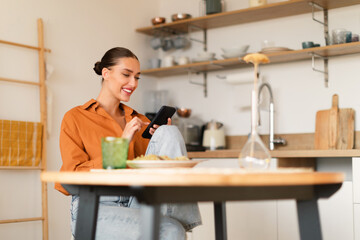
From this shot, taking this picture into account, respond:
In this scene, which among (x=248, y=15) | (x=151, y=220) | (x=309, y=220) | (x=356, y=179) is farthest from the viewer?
(x=248, y=15)

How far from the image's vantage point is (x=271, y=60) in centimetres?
374

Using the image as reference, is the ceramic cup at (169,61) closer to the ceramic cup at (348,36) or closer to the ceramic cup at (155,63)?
the ceramic cup at (155,63)

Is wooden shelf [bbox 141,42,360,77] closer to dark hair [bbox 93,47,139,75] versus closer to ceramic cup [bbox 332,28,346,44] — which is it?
ceramic cup [bbox 332,28,346,44]

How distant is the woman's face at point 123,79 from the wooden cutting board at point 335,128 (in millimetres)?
1564

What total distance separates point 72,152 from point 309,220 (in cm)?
101

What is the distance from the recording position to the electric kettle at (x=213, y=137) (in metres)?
3.86

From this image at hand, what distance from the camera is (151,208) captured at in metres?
1.13

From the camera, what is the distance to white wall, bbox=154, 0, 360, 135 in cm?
355

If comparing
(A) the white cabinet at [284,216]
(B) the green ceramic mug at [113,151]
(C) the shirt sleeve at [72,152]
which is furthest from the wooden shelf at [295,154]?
(B) the green ceramic mug at [113,151]

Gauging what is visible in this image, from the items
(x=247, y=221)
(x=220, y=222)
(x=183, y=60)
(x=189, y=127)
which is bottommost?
(x=247, y=221)

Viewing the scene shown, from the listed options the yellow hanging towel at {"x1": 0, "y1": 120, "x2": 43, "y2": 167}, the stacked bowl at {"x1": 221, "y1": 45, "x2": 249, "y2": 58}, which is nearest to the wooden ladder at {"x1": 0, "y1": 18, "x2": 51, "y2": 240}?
the yellow hanging towel at {"x1": 0, "y1": 120, "x2": 43, "y2": 167}

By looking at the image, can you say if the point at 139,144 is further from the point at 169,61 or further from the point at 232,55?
the point at 169,61

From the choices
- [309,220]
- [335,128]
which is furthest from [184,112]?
[309,220]

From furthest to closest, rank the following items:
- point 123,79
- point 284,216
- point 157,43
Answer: point 157,43
point 284,216
point 123,79
